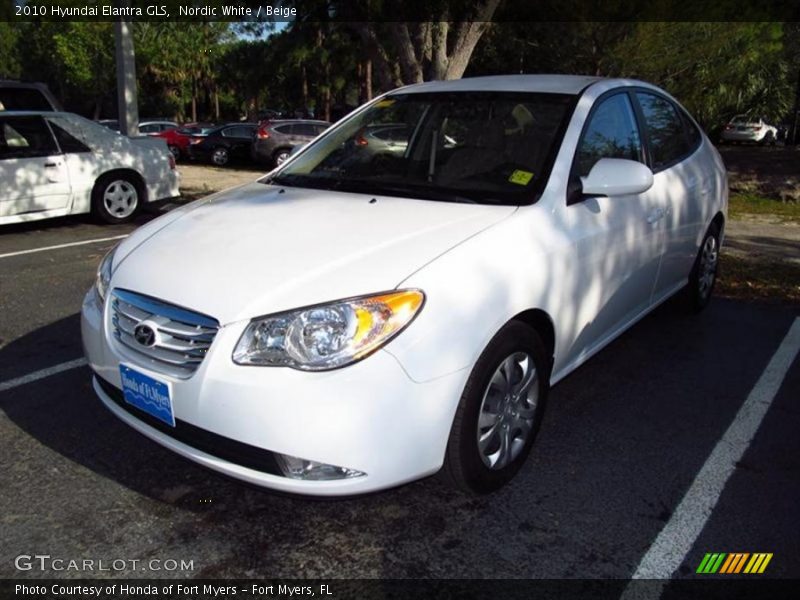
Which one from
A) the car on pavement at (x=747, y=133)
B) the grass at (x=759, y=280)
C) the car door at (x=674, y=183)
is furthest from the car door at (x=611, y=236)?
the car on pavement at (x=747, y=133)

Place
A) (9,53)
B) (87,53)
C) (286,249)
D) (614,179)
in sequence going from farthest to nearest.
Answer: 1. (9,53)
2. (87,53)
3. (614,179)
4. (286,249)

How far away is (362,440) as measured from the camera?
2.30 metres

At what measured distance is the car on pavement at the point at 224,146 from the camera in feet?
72.0

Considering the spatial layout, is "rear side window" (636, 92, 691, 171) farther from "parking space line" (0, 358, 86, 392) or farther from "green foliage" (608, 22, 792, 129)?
"green foliage" (608, 22, 792, 129)

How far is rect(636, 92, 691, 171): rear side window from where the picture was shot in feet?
13.6

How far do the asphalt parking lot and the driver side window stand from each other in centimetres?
128

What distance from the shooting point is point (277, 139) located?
1988cm

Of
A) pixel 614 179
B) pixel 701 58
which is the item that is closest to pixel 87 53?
pixel 701 58

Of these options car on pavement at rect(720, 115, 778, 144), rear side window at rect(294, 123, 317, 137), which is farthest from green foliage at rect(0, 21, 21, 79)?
car on pavement at rect(720, 115, 778, 144)

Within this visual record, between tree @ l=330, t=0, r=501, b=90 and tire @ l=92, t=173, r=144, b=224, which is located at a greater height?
tree @ l=330, t=0, r=501, b=90

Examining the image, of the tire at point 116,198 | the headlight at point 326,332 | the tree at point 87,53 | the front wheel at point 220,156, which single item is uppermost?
the tree at point 87,53

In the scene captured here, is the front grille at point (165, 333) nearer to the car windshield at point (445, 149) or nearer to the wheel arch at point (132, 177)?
the car windshield at point (445, 149)

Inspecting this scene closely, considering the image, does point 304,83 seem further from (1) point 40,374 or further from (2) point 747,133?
(1) point 40,374

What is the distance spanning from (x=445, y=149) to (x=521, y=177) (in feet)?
1.81
